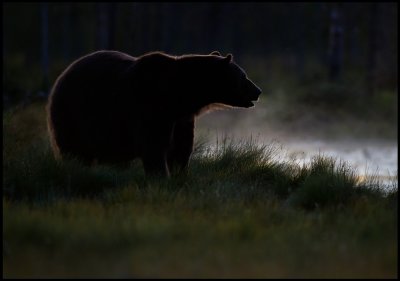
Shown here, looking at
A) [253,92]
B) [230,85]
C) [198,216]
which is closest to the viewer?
[198,216]

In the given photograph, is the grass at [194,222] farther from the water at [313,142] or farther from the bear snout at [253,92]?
the water at [313,142]

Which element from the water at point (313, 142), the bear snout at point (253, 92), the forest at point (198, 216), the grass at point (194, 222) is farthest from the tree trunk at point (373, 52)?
the grass at point (194, 222)

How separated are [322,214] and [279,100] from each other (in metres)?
20.4

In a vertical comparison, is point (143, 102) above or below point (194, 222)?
above

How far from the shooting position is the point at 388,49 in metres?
31.5

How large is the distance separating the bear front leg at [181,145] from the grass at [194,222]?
237mm

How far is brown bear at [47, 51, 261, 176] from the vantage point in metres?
8.55

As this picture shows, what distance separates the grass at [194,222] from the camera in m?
5.53

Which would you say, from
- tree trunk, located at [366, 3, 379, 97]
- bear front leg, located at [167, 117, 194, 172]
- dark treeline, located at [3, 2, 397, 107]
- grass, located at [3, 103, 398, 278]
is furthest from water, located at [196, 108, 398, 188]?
tree trunk, located at [366, 3, 379, 97]

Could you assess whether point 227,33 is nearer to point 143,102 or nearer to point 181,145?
point 181,145

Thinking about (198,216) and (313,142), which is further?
(313,142)

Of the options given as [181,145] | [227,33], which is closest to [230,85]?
[181,145]

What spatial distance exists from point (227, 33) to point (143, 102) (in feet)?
141

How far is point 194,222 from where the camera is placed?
252 inches
